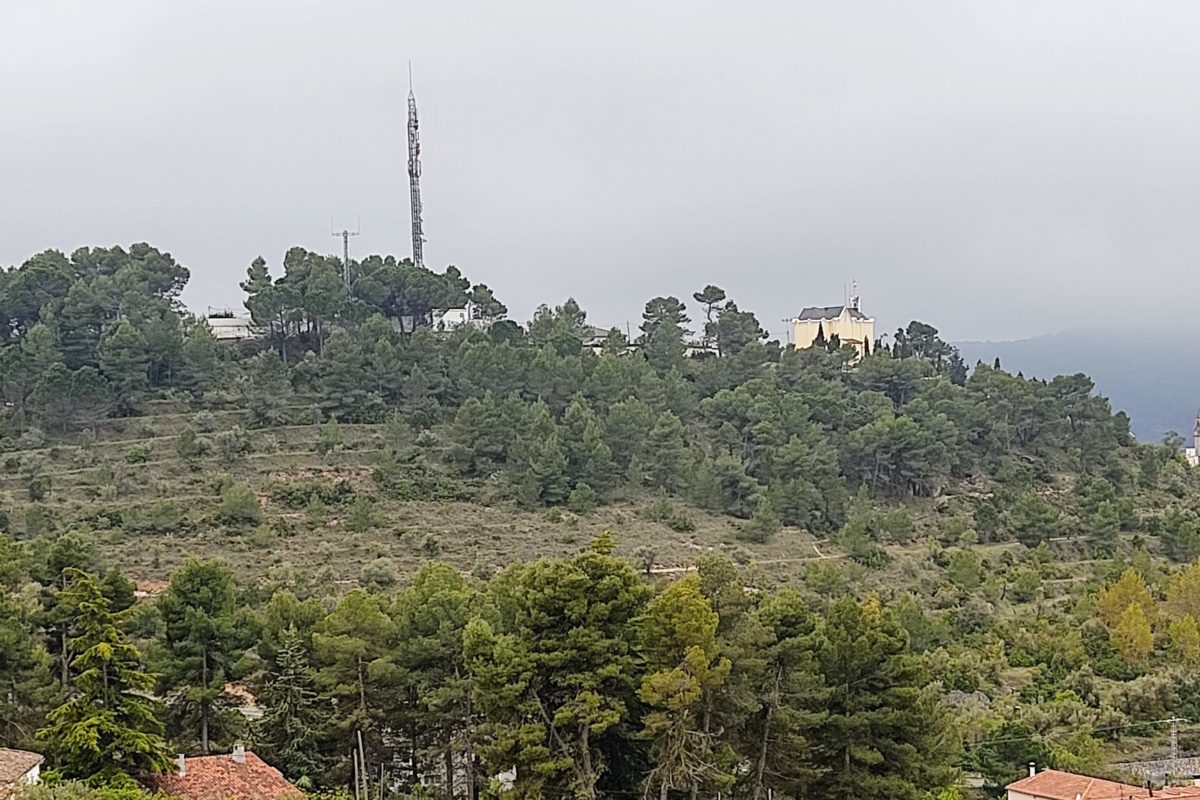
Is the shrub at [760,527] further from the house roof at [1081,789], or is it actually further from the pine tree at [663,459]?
the house roof at [1081,789]

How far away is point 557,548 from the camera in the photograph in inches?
1516

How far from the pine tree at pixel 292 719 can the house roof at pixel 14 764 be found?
4.50m

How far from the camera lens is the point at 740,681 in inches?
772

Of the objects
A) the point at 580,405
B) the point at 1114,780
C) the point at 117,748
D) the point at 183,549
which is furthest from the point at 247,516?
the point at 1114,780

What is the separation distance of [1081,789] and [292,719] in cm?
1362

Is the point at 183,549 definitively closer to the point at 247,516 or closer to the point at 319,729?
the point at 247,516

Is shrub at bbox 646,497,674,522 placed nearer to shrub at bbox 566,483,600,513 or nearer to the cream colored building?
shrub at bbox 566,483,600,513

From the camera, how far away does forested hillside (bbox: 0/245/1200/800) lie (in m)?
19.2

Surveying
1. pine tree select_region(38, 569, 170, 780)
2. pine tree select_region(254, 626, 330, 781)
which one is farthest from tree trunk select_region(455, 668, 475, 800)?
pine tree select_region(38, 569, 170, 780)

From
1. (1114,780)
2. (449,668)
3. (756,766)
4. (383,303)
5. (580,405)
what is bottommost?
(1114,780)

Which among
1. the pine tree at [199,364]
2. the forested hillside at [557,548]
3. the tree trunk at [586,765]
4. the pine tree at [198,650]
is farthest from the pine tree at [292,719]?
the pine tree at [199,364]

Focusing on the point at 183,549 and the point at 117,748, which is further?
the point at 183,549

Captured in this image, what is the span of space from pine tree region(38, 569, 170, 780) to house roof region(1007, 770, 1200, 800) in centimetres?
1504

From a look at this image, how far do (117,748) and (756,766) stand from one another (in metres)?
9.19
